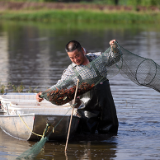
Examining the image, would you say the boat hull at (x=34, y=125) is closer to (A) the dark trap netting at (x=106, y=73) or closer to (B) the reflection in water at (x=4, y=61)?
(A) the dark trap netting at (x=106, y=73)

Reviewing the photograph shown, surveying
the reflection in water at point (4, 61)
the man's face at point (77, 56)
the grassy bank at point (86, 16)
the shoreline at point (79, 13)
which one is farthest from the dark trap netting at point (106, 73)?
the grassy bank at point (86, 16)

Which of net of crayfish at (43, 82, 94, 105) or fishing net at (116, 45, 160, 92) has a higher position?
fishing net at (116, 45, 160, 92)

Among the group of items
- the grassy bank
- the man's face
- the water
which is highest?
the grassy bank

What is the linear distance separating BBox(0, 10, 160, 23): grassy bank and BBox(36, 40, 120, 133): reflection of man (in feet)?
138

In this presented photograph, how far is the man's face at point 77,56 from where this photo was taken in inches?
265

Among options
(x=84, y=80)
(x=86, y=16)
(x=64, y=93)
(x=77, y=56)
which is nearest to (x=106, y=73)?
(x=84, y=80)

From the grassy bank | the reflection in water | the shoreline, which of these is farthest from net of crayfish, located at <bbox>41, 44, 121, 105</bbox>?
the grassy bank

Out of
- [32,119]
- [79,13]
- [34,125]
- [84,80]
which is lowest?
[34,125]

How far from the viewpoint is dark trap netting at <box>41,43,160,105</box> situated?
6699 millimetres

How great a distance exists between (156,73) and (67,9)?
51095 millimetres

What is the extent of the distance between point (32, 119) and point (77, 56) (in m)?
1.43

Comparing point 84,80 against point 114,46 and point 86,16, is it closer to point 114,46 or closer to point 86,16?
point 114,46

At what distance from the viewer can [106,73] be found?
6.95 meters

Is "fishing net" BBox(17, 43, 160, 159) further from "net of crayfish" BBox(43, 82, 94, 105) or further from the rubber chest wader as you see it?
the rubber chest wader
